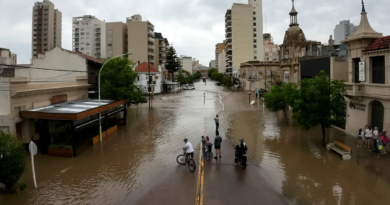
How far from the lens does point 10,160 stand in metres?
10.3

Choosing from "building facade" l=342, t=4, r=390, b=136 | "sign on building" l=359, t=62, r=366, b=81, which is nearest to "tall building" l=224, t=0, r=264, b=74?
"building facade" l=342, t=4, r=390, b=136

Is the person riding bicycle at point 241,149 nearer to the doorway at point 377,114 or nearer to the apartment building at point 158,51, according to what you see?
the doorway at point 377,114

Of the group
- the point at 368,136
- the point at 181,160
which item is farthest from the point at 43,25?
the point at 368,136

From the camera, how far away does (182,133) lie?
883 inches

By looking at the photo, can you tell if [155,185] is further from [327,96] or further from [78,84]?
[78,84]

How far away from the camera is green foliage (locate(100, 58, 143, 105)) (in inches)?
1006

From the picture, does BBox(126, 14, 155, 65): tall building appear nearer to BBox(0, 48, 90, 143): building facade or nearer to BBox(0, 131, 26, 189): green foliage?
BBox(0, 48, 90, 143): building facade

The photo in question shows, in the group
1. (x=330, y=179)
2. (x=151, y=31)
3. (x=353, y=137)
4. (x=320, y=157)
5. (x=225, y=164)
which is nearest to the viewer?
(x=330, y=179)

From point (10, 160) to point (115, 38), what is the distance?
257 ft

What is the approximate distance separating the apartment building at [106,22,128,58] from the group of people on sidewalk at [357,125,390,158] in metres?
74.4

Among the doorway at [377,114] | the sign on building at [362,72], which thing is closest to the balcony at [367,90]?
the sign on building at [362,72]

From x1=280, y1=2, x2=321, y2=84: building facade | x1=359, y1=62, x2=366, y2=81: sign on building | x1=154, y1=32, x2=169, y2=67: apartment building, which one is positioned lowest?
x1=359, y1=62, x2=366, y2=81: sign on building

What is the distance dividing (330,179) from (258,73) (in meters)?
62.8

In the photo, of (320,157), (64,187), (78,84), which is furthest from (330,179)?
(78,84)
